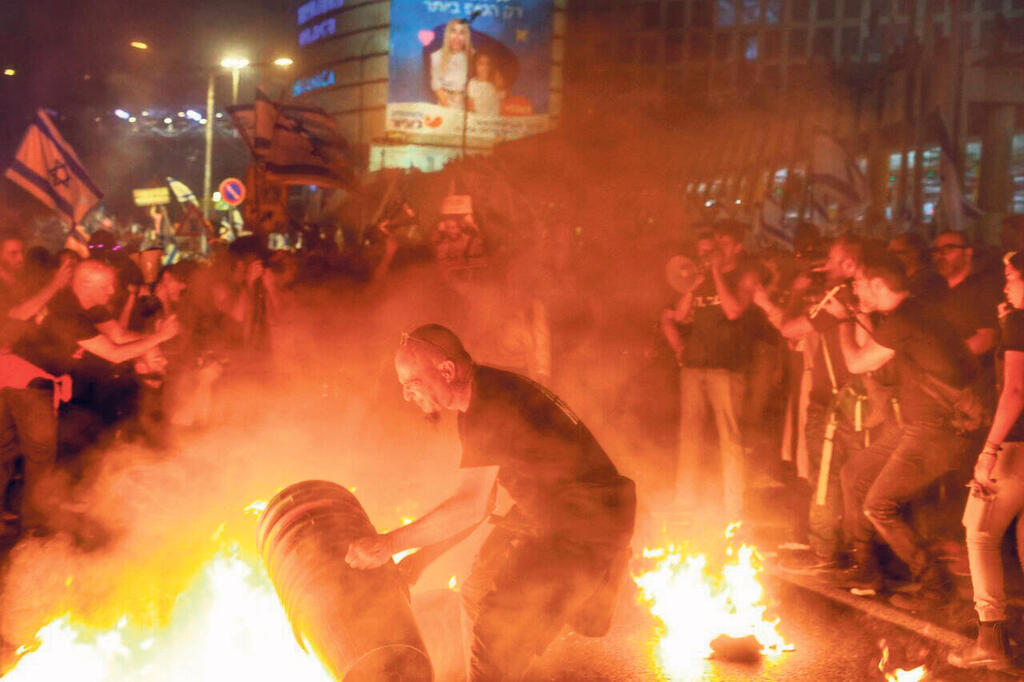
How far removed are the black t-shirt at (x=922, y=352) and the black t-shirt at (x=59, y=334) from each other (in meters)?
4.71

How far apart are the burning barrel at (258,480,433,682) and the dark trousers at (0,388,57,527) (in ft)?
11.6

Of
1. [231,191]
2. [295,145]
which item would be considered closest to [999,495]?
[295,145]

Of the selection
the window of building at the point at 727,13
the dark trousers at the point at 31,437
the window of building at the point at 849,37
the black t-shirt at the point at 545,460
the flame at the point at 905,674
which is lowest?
the flame at the point at 905,674

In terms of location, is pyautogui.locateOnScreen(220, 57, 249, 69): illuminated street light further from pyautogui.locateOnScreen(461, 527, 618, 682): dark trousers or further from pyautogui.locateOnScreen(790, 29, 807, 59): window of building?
pyautogui.locateOnScreen(790, 29, 807, 59): window of building

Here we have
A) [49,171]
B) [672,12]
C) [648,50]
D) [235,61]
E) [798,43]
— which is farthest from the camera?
[648,50]

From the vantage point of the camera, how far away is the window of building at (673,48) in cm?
6012

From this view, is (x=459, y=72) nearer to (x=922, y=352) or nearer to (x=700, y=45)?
(x=700, y=45)

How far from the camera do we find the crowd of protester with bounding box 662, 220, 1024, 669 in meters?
4.73

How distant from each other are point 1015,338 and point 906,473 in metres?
1.01

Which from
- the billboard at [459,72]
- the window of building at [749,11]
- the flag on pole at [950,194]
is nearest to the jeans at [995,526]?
the flag on pole at [950,194]

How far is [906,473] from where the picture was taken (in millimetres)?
5281

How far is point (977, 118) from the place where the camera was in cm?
2655

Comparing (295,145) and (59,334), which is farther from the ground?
(295,145)

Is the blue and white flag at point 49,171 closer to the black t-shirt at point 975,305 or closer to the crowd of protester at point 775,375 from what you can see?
the crowd of protester at point 775,375
